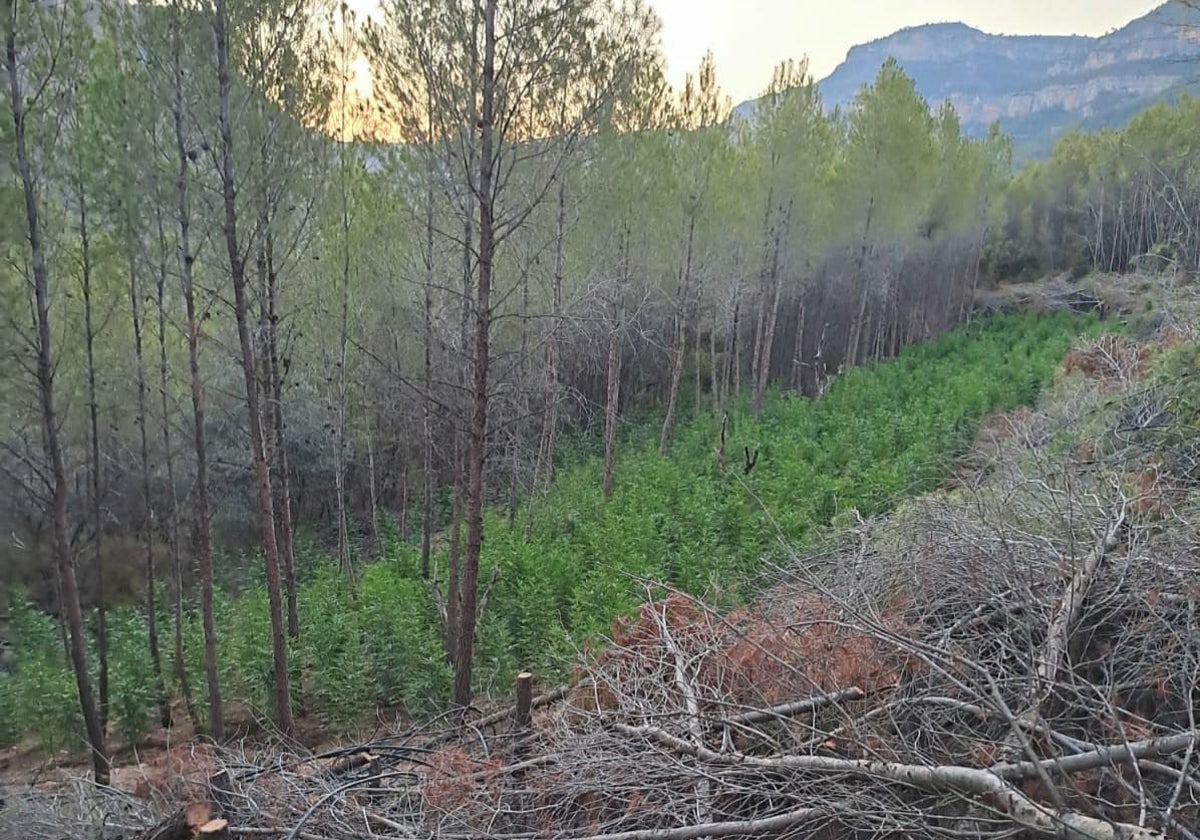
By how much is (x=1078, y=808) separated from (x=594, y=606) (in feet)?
16.9

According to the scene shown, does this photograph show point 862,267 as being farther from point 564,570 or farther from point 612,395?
point 564,570

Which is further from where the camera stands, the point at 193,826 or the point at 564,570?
the point at 564,570

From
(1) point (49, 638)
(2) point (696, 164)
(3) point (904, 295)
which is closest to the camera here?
(1) point (49, 638)

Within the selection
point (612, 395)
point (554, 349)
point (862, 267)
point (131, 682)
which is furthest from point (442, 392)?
point (862, 267)

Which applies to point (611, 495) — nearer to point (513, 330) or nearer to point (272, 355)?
point (513, 330)

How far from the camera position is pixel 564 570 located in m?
8.60

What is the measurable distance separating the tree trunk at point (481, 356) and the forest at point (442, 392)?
0.14 feet

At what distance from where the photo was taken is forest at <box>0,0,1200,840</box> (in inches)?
189


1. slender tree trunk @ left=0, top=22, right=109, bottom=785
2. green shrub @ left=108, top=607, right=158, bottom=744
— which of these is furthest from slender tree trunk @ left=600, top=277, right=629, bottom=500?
slender tree trunk @ left=0, top=22, right=109, bottom=785

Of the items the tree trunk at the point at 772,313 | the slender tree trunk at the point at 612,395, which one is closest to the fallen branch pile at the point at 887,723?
the slender tree trunk at the point at 612,395

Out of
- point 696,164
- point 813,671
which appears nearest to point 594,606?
point 813,671

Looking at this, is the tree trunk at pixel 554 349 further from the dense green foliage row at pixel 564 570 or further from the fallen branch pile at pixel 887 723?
the fallen branch pile at pixel 887 723

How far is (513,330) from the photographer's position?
584 inches

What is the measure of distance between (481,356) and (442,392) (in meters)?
8.35
